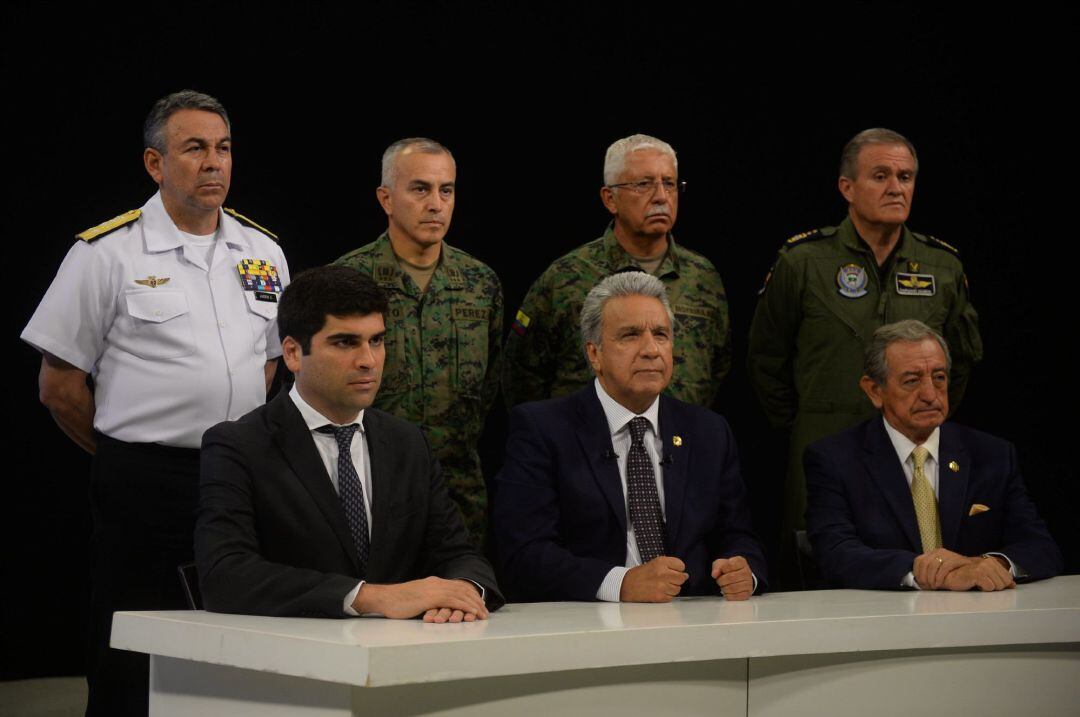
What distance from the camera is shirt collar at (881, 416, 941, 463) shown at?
3258 mm

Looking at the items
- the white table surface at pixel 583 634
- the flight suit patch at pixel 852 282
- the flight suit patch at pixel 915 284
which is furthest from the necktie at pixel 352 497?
the flight suit patch at pixel 915 284

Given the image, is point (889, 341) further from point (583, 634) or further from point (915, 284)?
point (583, 634)

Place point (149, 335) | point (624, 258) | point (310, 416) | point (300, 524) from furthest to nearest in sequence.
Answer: point (624, 258), point (149, 335), point (310, 416), point (300, 524)

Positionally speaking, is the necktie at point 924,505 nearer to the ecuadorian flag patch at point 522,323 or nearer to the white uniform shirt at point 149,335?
the ecuadorian flag patch at point 522,323

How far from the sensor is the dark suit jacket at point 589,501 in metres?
2.90

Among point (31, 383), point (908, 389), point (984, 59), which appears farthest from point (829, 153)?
point (31, 383)

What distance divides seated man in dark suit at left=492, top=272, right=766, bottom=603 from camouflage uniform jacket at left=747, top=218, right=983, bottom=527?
3.44 ft

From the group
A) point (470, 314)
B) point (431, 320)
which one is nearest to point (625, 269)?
point (470, 314)

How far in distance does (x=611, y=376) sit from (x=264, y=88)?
6.75 ft

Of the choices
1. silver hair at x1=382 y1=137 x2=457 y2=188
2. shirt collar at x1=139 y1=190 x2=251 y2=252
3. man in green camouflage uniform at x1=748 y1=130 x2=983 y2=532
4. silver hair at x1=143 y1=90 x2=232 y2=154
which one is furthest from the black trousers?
man in green camouflage uniform at x1=748 y1=130 x2=983 y2=532

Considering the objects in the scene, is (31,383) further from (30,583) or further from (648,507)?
(648,507)

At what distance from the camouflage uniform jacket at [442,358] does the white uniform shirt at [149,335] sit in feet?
1.83

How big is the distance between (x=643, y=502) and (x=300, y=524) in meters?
0.84

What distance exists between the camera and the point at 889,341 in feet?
11.1
